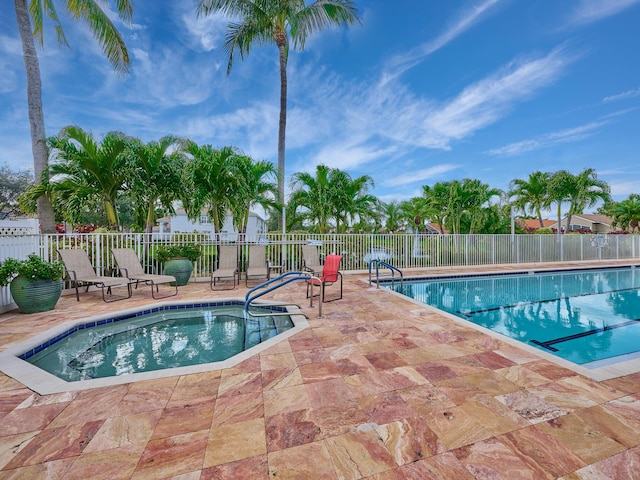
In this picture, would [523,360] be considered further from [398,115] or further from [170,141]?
[398,115]

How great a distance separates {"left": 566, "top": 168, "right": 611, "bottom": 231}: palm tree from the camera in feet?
59.9

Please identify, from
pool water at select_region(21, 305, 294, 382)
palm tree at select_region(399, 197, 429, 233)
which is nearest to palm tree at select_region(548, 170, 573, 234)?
palm tree at select_region(399, 197, 429, 233)

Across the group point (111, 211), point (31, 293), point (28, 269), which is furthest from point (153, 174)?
point (31, 293)

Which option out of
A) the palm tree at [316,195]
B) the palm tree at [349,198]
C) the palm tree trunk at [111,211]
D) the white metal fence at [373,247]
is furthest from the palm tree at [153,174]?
the palm tree at [349,198]

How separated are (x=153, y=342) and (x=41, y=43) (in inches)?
512

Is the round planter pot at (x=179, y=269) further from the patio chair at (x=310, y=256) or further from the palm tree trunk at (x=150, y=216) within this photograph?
the patio chair at (x=310, y=256)

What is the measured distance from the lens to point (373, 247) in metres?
12.0

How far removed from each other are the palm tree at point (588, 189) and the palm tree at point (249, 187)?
65.5ft

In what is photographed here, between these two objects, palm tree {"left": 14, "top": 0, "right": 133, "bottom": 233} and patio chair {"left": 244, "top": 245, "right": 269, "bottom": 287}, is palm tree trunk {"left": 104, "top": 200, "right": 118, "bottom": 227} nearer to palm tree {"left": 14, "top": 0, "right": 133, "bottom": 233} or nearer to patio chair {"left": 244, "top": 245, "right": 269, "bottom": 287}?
palm tree {"left": 14, "top": 0, "right": 133, "bottom": 233}

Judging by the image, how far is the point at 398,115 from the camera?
16641mm

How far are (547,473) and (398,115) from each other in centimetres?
1750

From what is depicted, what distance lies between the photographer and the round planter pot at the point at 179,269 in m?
8.16

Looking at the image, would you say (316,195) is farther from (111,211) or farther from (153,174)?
(111,211)

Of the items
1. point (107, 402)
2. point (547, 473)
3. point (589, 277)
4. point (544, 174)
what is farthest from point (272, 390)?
point (544, 174)
